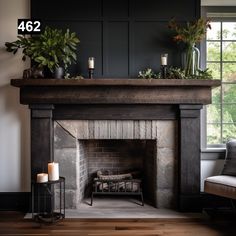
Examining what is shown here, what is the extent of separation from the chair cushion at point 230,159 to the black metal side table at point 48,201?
1.83 m

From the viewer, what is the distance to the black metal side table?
129 inches

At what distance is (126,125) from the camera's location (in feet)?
11.5

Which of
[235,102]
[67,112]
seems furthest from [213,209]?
[67,112]

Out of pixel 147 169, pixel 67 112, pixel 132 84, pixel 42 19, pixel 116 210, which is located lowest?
pixel 116 210

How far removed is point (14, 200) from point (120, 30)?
7.65 feet

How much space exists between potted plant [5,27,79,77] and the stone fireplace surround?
0.22 m

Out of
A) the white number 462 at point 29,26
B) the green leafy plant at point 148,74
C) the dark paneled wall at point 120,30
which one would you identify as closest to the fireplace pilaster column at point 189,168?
the green leafy plant at point 148,74

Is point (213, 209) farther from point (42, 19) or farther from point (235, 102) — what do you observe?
point (42, 19)

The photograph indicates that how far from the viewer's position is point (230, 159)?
3518 mm

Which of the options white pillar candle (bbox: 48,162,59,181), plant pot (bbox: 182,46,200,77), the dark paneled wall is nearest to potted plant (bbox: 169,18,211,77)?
plant pot (bbox: 182,46,200,77)

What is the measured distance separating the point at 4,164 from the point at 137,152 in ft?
5.48

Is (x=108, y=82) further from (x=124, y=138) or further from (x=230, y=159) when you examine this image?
(x=230, y=159)

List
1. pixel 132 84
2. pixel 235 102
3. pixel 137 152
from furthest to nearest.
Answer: pixel 137 152 < pixel 235 102 < pixel 132 84

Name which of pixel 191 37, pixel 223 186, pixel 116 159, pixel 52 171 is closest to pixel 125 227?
pixel 52 171
